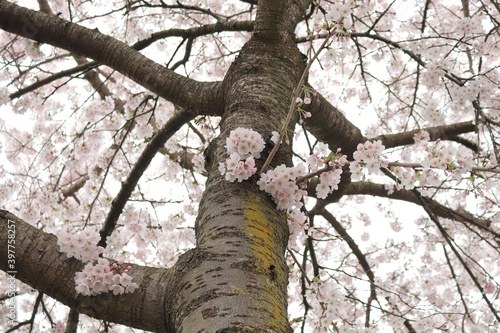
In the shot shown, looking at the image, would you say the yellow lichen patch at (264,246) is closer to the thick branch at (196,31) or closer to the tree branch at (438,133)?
the thick branch at (196,31)

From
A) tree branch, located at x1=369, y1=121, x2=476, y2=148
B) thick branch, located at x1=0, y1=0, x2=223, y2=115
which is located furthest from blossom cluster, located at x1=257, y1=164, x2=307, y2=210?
tree branch, located at x1=369, y1=121, x2=476, y2=148

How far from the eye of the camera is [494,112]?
12.3 feet

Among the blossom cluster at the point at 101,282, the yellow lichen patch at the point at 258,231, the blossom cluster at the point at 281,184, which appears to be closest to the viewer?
the yellow lichen patch at the point at 258,231

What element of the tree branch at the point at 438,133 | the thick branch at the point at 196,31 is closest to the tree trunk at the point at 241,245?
the thick branch at the point at 196,31

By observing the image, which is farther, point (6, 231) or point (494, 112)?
point (494, 112)

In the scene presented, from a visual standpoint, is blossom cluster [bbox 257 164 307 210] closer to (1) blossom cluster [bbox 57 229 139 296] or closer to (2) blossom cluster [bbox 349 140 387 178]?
(2) blossom cluster [bbox 349 140 387 178]

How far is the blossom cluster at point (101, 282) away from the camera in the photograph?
4.57ft

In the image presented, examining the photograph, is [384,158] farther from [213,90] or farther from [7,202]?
[7,202]

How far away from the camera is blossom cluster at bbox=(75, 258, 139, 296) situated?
1.39 meters

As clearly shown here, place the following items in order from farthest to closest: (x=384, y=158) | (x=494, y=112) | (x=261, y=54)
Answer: (x=494, y=112)
(x=261, y=54)
(x=384, y=158)

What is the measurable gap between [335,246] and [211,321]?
631 cm

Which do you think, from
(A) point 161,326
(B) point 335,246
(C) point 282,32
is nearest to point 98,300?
(A) point 161,326

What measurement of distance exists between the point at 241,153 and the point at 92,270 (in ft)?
2.05

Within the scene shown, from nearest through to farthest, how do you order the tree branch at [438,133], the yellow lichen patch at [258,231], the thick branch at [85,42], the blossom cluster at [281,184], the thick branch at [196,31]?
1. the yellow lichen patch at [258,231]
2. the blossom cluster at [281,184]
3. the thick branch at [85,42]
4. the thick branch at [196,31]
5. the tree branch at [438,133]
